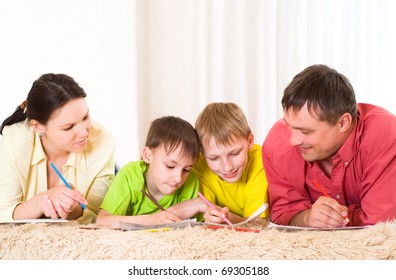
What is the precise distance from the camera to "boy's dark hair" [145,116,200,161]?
172 cm

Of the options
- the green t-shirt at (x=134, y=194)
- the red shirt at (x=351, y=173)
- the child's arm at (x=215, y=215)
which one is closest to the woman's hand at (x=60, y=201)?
the green t-shirt at (x=134, y=194)

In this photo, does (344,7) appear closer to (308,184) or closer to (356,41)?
(356,41)

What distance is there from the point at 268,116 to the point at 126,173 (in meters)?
1.17

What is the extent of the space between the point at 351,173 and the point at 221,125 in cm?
40

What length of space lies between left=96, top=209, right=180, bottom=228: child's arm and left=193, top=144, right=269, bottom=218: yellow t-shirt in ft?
0.65

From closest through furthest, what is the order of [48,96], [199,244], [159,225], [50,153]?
[199,244] < [159,225] < [48,96] < [50,153]

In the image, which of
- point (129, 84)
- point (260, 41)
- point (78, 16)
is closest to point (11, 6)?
point (78, 16)

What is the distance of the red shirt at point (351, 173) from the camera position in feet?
5.08

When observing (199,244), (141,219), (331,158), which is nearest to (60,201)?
(141,219)

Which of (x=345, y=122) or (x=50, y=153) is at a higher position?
(x=345, y=122)

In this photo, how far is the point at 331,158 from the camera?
1698 millimetres

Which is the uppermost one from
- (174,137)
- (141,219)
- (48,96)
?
(48,96)

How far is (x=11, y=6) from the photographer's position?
2730 mm

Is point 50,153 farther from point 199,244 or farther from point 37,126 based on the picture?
point 199,244
